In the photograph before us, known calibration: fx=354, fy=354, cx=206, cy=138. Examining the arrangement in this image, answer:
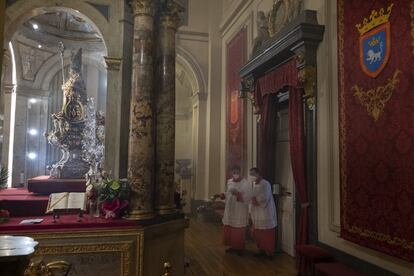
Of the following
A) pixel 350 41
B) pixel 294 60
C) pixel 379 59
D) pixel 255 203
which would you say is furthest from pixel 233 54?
pixel 379 59

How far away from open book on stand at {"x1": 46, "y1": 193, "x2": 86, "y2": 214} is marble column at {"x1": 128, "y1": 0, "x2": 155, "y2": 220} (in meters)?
0.60

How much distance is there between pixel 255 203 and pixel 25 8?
4.73m

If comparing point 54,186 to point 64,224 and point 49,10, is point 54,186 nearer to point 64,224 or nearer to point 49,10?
point 64,224

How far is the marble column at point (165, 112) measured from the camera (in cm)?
469

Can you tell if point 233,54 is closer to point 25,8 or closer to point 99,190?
point 25,8

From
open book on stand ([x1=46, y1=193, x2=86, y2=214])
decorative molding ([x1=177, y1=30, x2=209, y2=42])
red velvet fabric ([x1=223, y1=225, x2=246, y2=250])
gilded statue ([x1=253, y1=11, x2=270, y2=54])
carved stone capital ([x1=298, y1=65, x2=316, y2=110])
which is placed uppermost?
decorative molding ([x1=177, y1=30, x2=209, y2=42])

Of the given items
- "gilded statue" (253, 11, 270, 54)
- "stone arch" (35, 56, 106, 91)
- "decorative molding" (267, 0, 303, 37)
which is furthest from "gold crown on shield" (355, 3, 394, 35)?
"stone arch" (35, 56, 106, 91)

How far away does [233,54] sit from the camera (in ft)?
30.9

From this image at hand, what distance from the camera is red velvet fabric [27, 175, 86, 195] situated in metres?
5.18

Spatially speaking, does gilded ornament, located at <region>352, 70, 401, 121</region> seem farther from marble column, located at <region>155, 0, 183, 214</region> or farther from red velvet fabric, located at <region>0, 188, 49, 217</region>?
red velvet fabric, located at <region>0, 188, 49, 217</region>

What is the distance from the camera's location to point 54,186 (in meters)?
5.23

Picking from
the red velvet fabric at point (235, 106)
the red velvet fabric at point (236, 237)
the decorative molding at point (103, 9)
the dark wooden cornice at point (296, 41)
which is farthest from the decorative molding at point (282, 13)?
the red velvet fabric at point (236, 237)

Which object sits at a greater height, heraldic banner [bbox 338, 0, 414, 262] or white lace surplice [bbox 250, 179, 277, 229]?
heraldic banner [bbox 338, 0, 414, 262]

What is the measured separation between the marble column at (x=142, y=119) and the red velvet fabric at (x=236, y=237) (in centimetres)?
242
